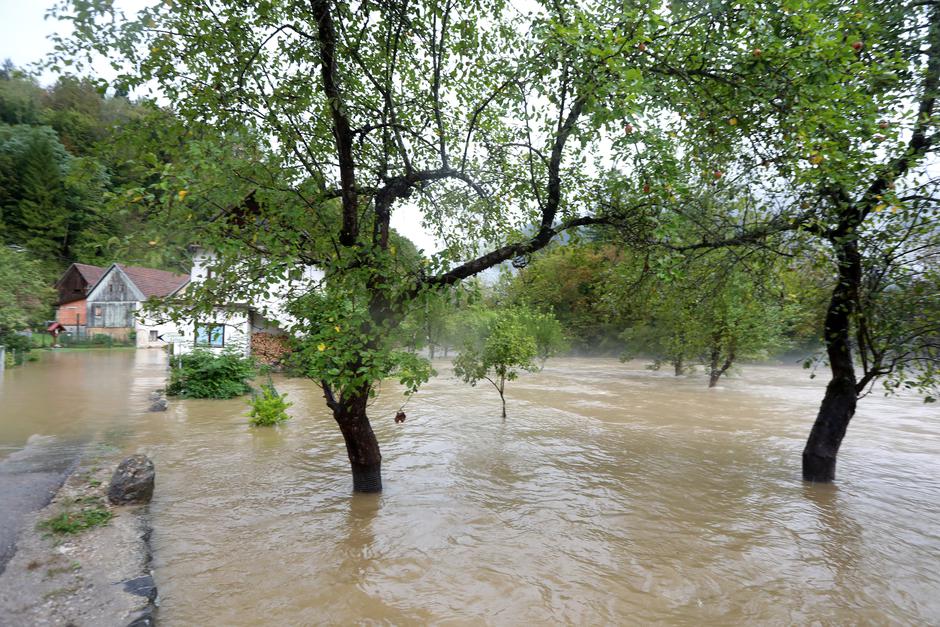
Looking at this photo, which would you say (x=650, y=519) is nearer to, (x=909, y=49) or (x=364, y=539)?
(x=364, y=539)

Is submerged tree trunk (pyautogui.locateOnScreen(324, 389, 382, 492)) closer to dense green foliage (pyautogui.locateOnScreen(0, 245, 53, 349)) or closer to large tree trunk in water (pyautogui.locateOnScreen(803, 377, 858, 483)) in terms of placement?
large tree trunk in water (pyautogui.locateOnScreen(803, 377, 858, 483))

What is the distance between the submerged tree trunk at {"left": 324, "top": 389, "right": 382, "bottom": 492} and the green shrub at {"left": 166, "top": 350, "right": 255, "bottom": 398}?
990cm

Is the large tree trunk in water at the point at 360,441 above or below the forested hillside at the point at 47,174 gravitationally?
below

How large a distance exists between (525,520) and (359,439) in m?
2.37

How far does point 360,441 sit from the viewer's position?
22.5ft

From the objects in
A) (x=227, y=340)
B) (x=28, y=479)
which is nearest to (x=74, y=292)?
(x=227, y=340)

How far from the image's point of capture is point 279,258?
500 centimetres

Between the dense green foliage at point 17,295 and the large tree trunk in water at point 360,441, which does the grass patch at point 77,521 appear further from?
the dense green foliage at point 17,295

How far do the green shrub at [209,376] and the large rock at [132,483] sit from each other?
9492 mm

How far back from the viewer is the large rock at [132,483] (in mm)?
6277

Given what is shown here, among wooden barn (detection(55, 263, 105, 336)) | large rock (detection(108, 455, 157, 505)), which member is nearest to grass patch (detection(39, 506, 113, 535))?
large rock (detection(108, 455, 157, 505))

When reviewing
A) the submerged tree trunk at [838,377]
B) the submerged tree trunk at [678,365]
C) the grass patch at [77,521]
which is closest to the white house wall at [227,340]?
the grass patch at [77,521]

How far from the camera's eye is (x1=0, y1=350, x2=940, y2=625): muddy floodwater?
470cm

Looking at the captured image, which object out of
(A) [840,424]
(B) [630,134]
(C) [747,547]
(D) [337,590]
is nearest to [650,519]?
(C) [747,547]
